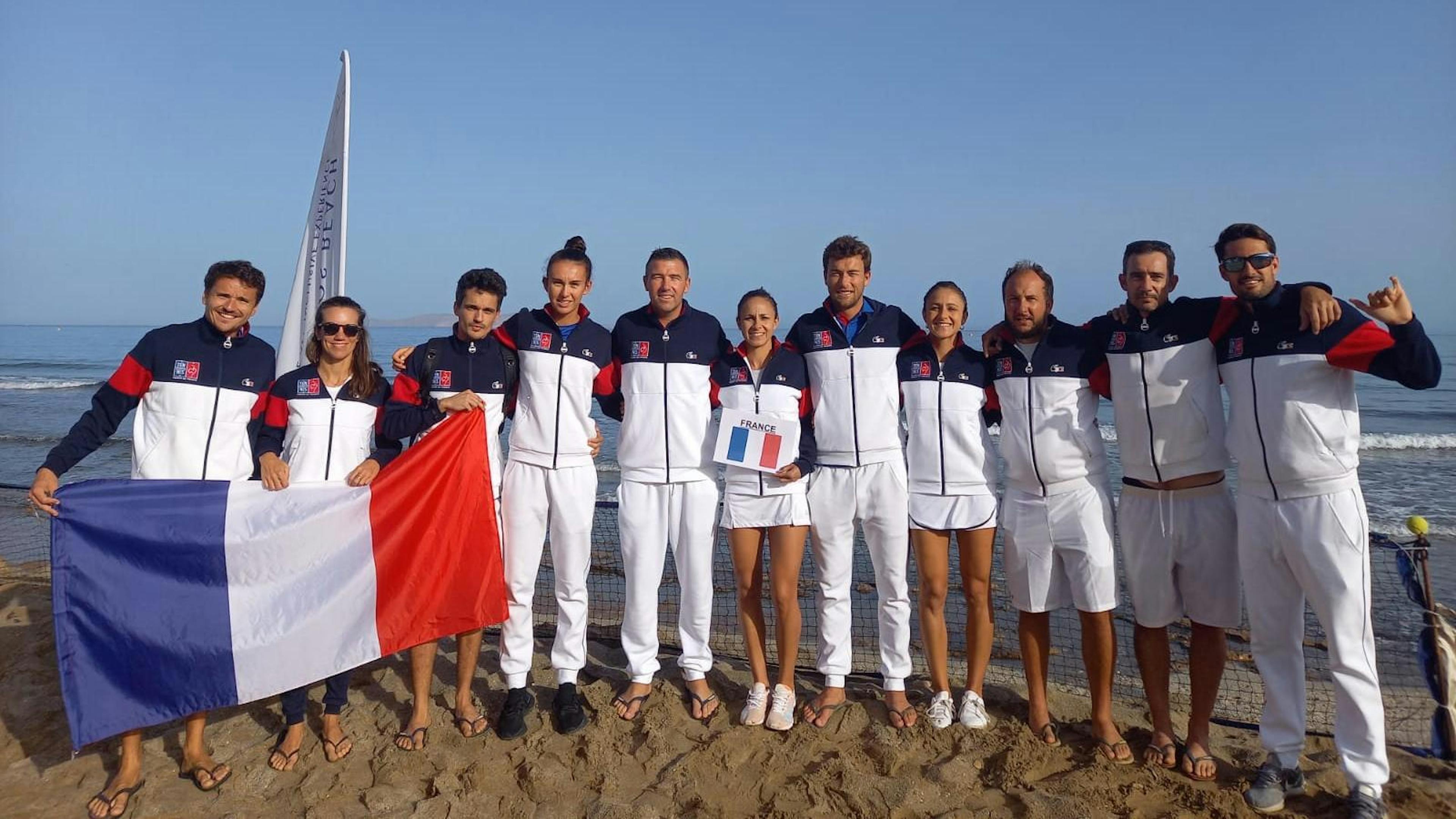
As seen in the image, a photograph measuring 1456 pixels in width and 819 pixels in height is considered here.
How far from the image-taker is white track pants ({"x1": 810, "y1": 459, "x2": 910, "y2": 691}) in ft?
14.8

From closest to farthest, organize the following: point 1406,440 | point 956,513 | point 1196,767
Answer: point 1196,767
point 956,513
point 1406,440

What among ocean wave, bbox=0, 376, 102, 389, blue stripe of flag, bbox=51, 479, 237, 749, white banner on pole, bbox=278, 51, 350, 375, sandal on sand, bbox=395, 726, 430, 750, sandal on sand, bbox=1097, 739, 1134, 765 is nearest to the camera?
blue stripe of flag, bbox=51, 479, 237, 749

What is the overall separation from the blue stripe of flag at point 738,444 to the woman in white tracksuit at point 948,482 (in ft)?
3.09

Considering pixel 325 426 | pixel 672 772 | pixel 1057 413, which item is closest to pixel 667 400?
pixel 325 426

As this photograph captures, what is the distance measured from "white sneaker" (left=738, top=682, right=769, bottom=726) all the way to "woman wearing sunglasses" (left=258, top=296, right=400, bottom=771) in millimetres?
2161

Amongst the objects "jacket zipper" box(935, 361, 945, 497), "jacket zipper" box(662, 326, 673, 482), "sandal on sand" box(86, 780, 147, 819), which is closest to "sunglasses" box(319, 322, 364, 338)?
"jacket zipper" box(662, 326, 673, 482)

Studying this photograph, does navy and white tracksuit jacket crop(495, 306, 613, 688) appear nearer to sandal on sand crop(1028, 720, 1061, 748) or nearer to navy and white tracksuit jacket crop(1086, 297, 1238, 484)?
sandal on sand crop(1028, 720, 1061, 748)

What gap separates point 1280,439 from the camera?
3.71m

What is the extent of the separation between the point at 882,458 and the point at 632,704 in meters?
2.05

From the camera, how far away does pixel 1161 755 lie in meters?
4.11

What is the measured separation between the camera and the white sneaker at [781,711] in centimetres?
450

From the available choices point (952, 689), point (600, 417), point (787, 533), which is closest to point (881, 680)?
point (952, 689)

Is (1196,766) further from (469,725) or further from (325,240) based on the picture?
(325,240)

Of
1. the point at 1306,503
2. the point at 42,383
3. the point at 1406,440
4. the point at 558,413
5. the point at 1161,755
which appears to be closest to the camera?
the point at 1306,503
